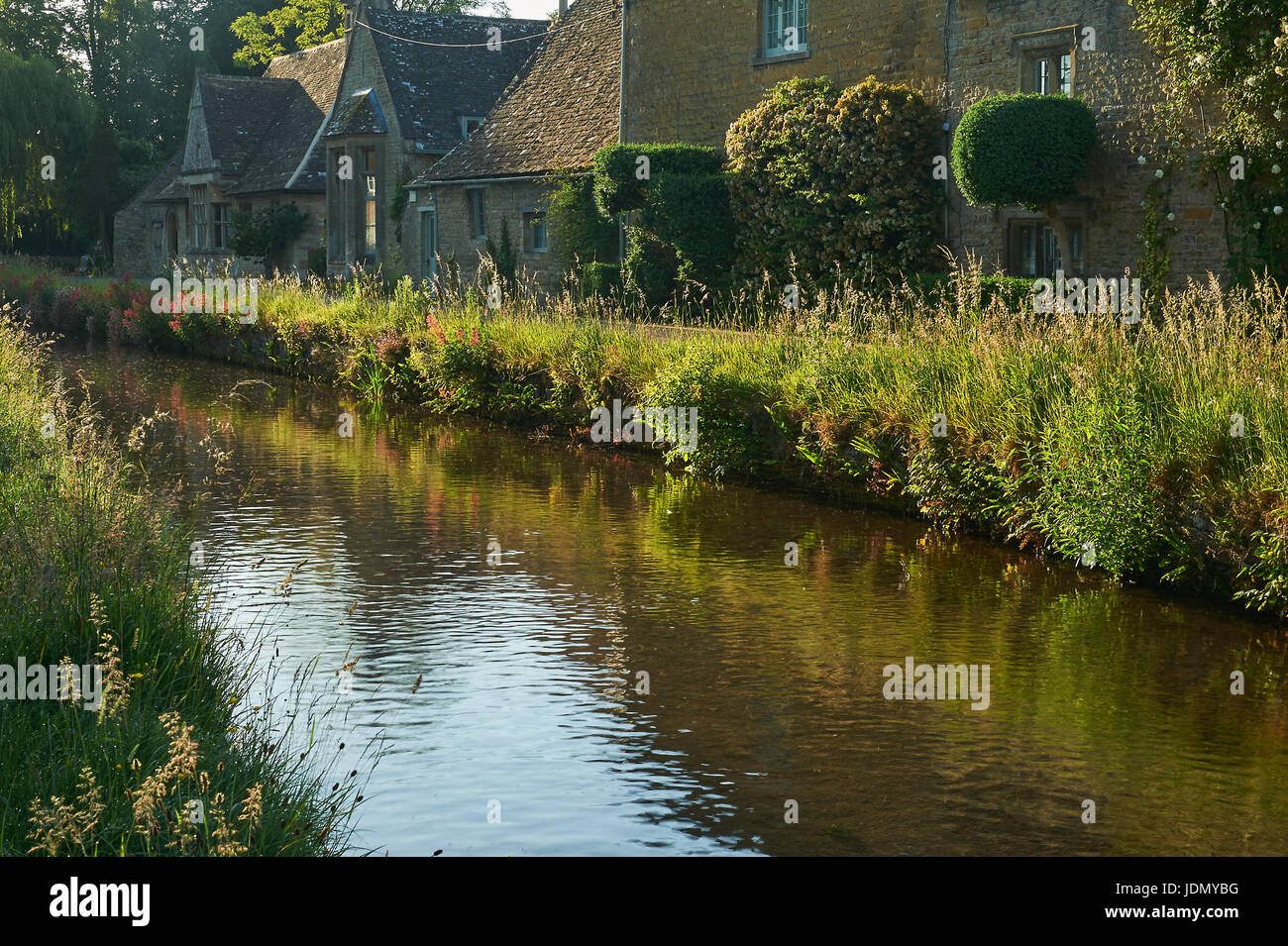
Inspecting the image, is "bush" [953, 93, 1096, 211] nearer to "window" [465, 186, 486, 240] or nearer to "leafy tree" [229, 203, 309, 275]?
"window" [465, 186, 486, 240]

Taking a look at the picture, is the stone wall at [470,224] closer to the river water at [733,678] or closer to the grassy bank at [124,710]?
the river water at [733,678]

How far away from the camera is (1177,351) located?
11.3 m

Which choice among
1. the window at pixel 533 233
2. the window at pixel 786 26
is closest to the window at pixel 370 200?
the window at pixel 533 233

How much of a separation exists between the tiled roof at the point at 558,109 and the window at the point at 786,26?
5.00m

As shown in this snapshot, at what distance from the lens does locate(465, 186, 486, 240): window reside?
33750mm

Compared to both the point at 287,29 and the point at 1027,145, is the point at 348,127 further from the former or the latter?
the point at 287,29

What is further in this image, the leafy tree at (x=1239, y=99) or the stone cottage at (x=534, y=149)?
the stone cottage at (x=534, y=149)

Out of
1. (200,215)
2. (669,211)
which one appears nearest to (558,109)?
(669,211)

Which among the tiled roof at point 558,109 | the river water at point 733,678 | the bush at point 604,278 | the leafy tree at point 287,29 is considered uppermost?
the leafy tree at point 287,29

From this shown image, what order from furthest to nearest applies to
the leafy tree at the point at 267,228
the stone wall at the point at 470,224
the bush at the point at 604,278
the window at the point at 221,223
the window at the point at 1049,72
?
1. the window at the point at 221,223
2. the leafy tree at the point at 267,228
3. the stone wall at the point at 470,224
4. the bush at the point at 604,278
5. the window at the point at 1049,72

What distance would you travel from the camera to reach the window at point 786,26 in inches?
955

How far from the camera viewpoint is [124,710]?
18.1ft

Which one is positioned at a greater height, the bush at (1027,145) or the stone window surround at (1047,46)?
the stone window surround at (1047,46)
